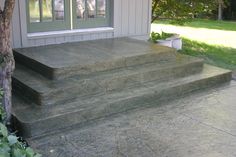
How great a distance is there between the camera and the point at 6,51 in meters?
3.26

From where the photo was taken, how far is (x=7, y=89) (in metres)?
3.41

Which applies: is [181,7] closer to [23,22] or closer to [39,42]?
[39,42]

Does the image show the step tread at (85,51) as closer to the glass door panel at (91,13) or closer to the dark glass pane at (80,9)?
the glass door panel at (91,13)

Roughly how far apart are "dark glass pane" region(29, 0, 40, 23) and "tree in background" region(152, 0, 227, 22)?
143 inches

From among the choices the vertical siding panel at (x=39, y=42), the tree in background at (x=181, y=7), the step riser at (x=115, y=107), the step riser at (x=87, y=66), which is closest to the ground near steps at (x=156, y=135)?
the step riser at (x=115, y=107)

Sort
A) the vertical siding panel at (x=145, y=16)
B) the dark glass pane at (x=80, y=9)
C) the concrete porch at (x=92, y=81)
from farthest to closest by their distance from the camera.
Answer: the vertical siding panel at (x=145, y=16) → the dark glass pane at (x=80, y=9) → the concrete porch at (x=92, y=81)

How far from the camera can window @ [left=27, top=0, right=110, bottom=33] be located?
5379 millimetres

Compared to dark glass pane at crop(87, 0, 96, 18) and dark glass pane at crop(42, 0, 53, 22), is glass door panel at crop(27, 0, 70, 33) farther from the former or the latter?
dark glass pane at crop(87, 0, 96, 18)

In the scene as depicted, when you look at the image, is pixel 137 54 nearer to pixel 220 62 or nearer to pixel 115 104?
pixel 115 104

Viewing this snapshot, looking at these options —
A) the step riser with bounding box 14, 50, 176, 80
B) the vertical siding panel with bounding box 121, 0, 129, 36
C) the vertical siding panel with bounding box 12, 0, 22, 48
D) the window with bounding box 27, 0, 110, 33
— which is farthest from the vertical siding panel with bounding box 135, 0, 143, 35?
the vertical siding panel with bounding box 12, 0, 22, 48

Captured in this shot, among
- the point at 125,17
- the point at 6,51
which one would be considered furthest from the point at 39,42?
the point at 6,51

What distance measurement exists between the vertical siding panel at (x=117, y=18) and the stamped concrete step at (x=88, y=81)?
1518 mm

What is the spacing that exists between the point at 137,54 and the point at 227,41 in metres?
5.82

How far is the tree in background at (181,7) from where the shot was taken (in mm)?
7879
